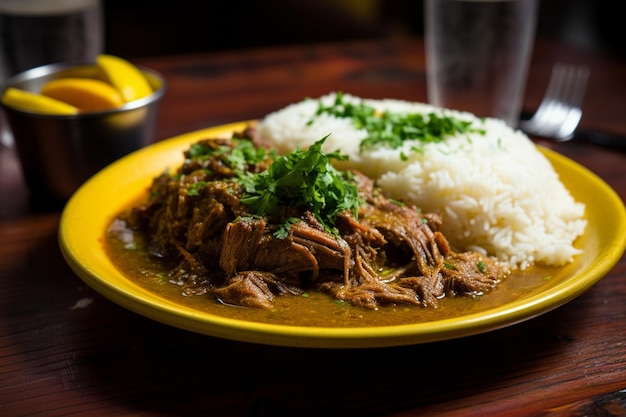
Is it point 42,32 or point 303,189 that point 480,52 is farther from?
point 42,32

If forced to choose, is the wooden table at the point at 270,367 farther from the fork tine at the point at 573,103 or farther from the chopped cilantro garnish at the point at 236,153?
the fork tine at the point at 573,103

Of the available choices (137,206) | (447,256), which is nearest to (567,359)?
(447,256)

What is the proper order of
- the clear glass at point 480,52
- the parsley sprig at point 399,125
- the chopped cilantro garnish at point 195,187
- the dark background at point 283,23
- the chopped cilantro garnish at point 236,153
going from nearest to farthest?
the chopped cilantro garnish at point 195,187
the chopped cilantro garnish at point 236,153
the parsley sprig at point 399,125
the clear glass at point 480,52
the dark background at point 283,23

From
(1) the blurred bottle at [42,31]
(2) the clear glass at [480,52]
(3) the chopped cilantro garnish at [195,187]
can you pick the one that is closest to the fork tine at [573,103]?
(2) the clear glass at [480,52]

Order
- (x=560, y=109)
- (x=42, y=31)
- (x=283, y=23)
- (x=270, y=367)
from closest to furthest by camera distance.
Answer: (x=270, y=367) < (x=42, y=31) < (x=560, y=109) < (x=283, y=23)

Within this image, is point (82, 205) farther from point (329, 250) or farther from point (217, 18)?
point (217, 18)

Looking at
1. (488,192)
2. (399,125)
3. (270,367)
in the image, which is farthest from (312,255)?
(399,125)
